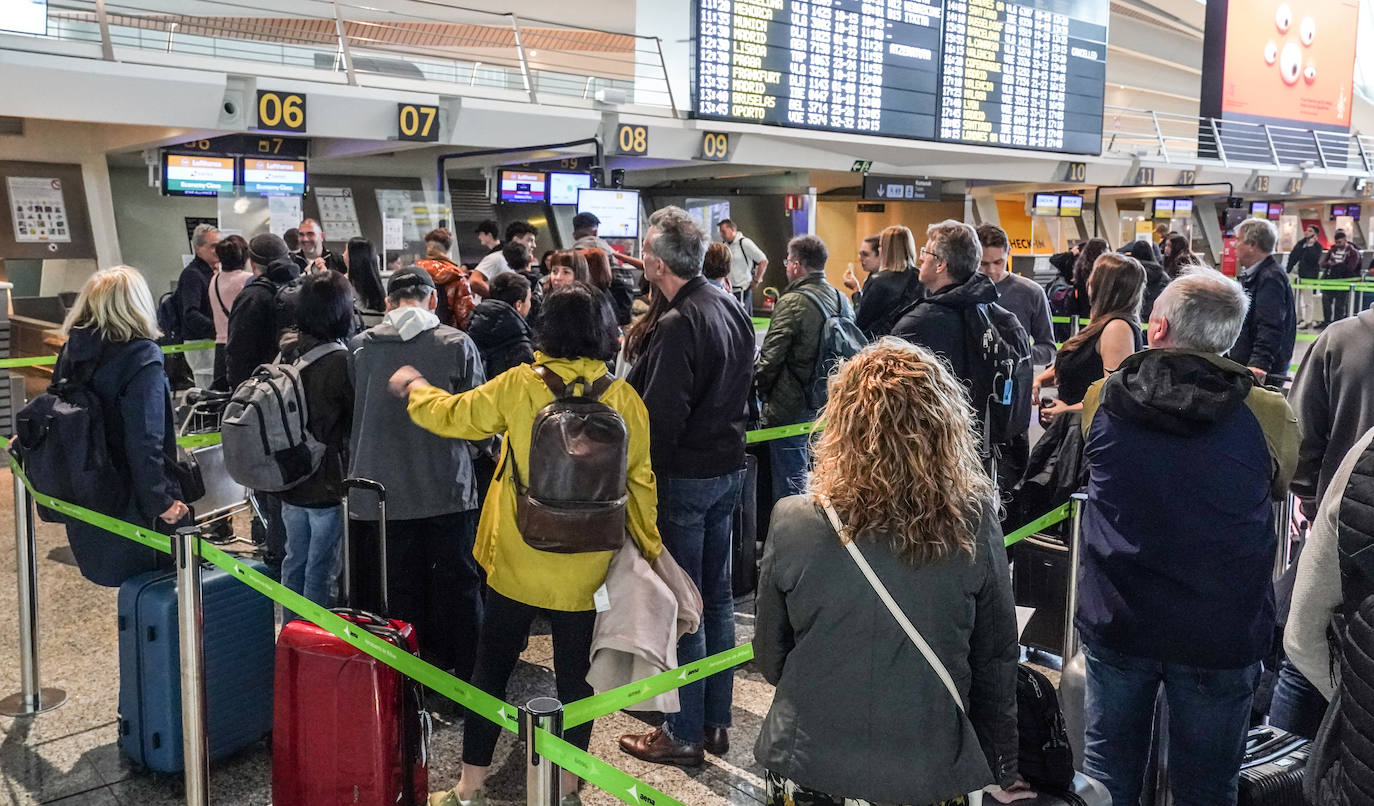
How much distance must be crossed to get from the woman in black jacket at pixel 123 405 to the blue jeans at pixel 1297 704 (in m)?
3.37

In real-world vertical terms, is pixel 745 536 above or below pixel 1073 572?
below

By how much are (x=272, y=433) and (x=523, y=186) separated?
8261 mm

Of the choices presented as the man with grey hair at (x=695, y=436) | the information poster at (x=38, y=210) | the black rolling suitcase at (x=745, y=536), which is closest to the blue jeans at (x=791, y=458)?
the black rolling suitcase at (x=745, y=536)

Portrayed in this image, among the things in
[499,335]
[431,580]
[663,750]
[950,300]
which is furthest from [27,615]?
[950,300]

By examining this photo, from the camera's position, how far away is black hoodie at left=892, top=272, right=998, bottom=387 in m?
4.21

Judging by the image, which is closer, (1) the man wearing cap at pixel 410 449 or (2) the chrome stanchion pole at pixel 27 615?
(1) the man wearing cap at pixel 410 449

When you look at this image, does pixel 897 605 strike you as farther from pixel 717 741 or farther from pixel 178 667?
pixel 178 667

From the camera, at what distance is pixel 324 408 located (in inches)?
142

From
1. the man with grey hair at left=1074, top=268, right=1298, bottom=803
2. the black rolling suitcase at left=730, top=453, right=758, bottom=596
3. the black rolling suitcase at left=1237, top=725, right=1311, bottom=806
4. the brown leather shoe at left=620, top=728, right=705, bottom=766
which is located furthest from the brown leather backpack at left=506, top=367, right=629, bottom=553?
the black rolling suitcase at left=730, top=453, right=758, bottom=596

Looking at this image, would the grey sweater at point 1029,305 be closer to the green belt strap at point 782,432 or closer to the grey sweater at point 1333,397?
the green belt strap at point 782,432

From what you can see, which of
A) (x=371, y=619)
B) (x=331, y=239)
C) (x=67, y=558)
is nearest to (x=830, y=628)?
(x=371, y=619)

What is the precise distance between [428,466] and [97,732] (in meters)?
1.44

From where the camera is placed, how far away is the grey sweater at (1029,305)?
610 centimetres

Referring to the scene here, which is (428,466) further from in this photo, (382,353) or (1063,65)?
(1063,65)
